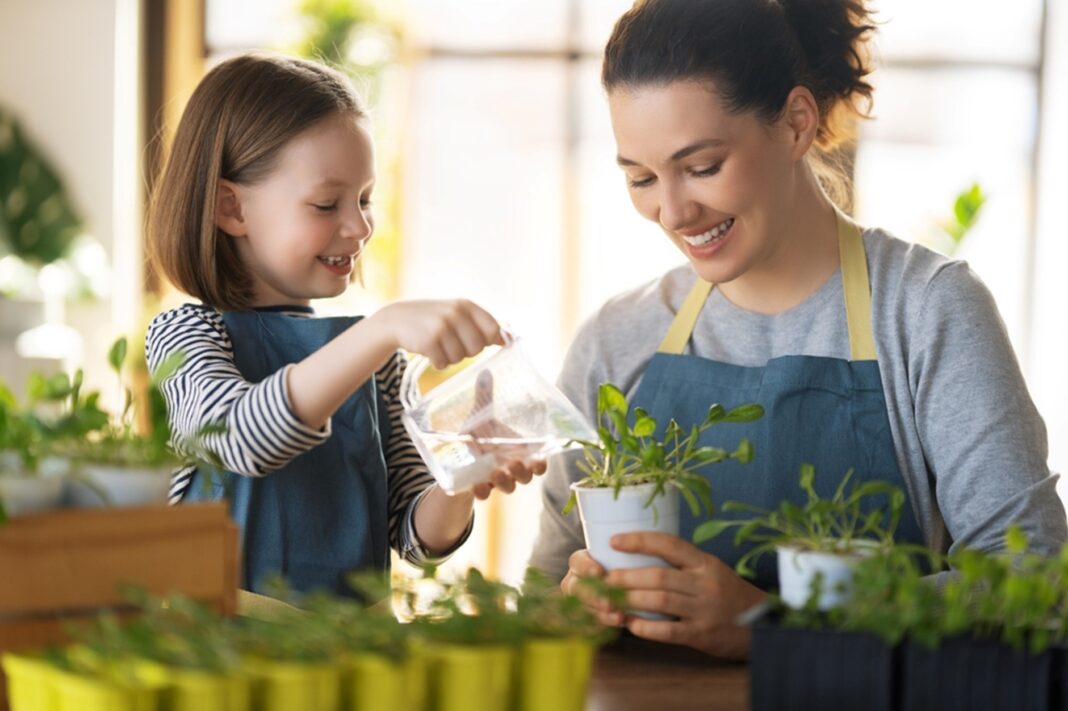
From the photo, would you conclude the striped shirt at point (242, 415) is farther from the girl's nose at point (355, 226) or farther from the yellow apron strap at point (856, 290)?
the yellow apron strap at point (856, 290)

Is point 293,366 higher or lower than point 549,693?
higher

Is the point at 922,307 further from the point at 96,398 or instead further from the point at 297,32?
the point at 297,32

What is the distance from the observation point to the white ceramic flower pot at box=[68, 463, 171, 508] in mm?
1007

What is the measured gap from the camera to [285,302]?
175cm

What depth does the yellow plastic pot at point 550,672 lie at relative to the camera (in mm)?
919

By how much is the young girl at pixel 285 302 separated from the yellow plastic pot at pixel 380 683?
58 centimetres

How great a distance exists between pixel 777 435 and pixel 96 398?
3.27ft

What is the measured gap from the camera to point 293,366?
4.51ft

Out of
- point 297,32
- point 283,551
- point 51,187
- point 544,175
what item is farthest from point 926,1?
point 283,551

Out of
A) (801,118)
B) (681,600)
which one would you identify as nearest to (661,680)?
(681,600)

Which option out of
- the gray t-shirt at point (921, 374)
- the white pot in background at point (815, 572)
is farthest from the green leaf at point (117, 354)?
the gray t-shirt at point (921, 374)

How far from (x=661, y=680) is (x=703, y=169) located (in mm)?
742

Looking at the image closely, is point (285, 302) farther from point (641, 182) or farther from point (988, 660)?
point (988, 660)

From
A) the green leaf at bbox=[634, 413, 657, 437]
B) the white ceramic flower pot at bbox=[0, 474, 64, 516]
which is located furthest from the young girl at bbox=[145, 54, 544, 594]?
the white ceramic flower pot at bbox=[0, 474, 64, 516]
